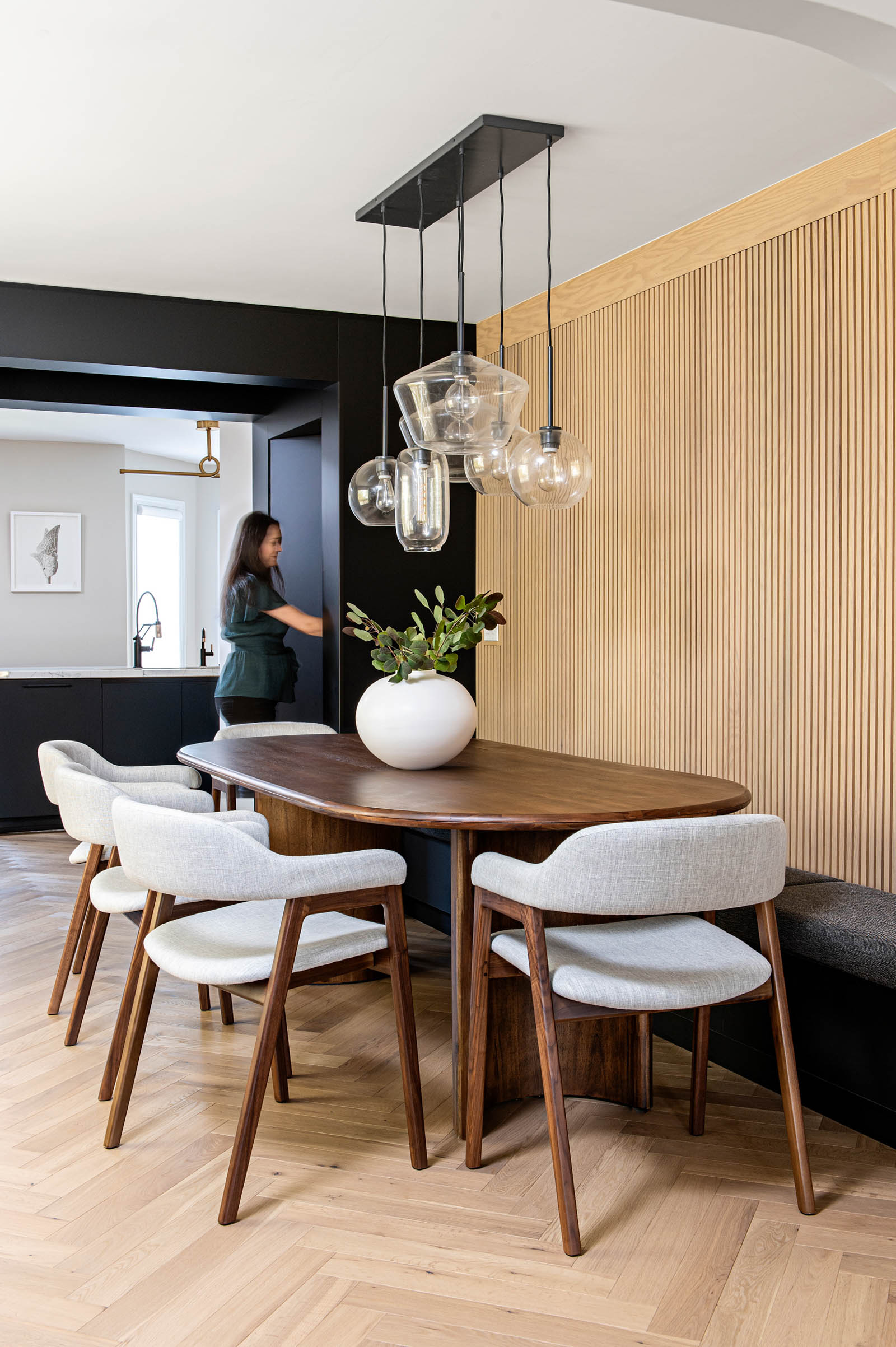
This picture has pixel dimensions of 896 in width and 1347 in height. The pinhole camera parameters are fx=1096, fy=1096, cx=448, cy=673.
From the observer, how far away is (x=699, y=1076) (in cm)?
265

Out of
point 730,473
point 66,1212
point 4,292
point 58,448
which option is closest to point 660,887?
point 66,1212

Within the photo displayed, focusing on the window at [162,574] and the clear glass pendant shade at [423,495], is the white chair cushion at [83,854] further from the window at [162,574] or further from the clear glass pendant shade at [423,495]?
the window at [162,574]

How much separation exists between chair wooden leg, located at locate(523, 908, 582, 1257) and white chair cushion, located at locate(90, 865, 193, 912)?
3.30ft

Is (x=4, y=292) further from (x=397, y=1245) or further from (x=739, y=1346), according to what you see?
(x=739, y=1346)

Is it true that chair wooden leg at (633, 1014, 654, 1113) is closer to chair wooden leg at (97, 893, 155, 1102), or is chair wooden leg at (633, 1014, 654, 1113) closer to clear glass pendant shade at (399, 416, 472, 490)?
chair wooden leg at (97, 893, 155, 1102)

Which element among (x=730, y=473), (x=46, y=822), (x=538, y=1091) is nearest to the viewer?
(x=538, y=1091)

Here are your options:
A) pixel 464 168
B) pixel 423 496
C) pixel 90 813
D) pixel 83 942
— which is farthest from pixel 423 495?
pixel 83 942

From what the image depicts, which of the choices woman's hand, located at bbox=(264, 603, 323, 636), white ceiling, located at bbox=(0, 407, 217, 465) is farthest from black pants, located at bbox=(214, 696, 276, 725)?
white ceiling, located at bbox=(0, 407, 217, 465)

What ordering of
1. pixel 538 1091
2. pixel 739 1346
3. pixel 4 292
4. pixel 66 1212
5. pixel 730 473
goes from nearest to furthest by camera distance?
A: pixel 739 1346, pixel 66 1212, pixel 538 1091, pixel 730 473, pixel 4 292

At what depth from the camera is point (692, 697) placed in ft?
12.5

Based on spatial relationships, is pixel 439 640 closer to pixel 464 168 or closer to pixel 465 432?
pixel 465 432

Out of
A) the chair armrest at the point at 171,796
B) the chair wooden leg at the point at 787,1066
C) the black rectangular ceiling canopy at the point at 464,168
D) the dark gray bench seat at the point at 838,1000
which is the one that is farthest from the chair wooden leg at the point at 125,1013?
the black rectangular ceiling canopy at the point at 464,168

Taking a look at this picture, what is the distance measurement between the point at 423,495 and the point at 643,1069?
5.41ft

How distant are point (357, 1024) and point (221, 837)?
145 cm
